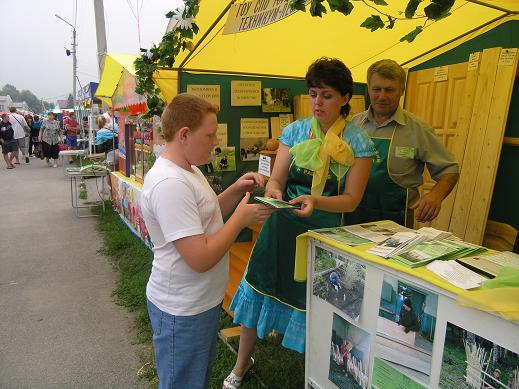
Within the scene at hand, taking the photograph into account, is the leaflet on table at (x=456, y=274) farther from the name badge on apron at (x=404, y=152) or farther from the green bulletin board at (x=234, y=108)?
the green bulletin board at (x=234, y=108)

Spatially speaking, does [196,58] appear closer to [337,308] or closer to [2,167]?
[337,308]

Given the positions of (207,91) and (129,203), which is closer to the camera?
(207,91)

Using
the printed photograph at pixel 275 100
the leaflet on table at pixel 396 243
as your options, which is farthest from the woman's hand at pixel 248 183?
the printed photograph at pixel 275 100

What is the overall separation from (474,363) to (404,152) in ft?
5.36

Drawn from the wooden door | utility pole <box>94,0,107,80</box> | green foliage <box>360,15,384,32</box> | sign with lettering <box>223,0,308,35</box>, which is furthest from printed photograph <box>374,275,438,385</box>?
utility pole <box>94,0,107,80</box>

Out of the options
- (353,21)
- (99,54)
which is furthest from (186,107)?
(99,54)

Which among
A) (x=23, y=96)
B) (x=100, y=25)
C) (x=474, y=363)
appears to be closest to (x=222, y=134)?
(x=474, y=363)

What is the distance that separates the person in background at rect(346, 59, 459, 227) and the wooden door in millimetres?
1217

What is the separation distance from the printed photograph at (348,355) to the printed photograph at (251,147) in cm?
229

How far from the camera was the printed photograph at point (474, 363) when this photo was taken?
1089mm

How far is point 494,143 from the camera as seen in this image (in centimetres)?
335

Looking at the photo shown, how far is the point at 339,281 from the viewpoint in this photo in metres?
1.64

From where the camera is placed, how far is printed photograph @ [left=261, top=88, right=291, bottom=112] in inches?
149

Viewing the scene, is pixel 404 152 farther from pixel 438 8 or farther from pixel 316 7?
pixel 316 7
